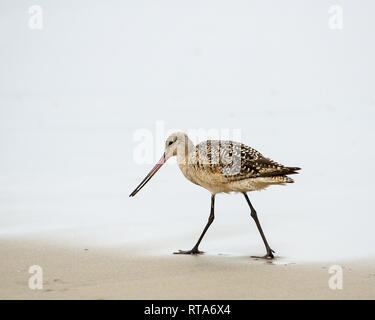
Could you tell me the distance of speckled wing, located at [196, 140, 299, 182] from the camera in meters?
5.73

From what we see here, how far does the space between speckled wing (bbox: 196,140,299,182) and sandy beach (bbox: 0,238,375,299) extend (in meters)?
0.74

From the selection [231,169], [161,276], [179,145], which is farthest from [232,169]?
[161,276]

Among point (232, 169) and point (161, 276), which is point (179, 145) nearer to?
point (232, 169)

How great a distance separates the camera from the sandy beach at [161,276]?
437 cm

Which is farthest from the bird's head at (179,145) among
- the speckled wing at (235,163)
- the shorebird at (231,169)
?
the speckled wing at (235,163)

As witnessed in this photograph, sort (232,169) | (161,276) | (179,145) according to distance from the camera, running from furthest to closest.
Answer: (179,145) → (232,169) → (161,276)

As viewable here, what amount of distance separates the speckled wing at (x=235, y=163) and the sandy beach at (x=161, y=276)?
0.74 meters

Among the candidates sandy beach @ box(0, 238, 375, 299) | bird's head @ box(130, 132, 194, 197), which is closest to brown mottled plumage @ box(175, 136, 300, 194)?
bird's head @ box(130, 132, 194, 197)

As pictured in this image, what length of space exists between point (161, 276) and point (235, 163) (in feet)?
4.56

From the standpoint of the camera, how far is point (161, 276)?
16.0ft

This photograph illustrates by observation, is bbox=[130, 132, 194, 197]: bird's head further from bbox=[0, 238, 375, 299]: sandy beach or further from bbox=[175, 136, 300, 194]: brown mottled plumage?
bbox=[0, 238, 375, 299]: sandy beach

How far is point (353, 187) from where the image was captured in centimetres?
941

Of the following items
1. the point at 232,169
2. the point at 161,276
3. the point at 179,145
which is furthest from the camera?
the point at 179,145

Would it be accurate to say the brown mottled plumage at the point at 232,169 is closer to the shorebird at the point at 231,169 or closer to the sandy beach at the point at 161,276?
the shorebird at the point at 231,169
